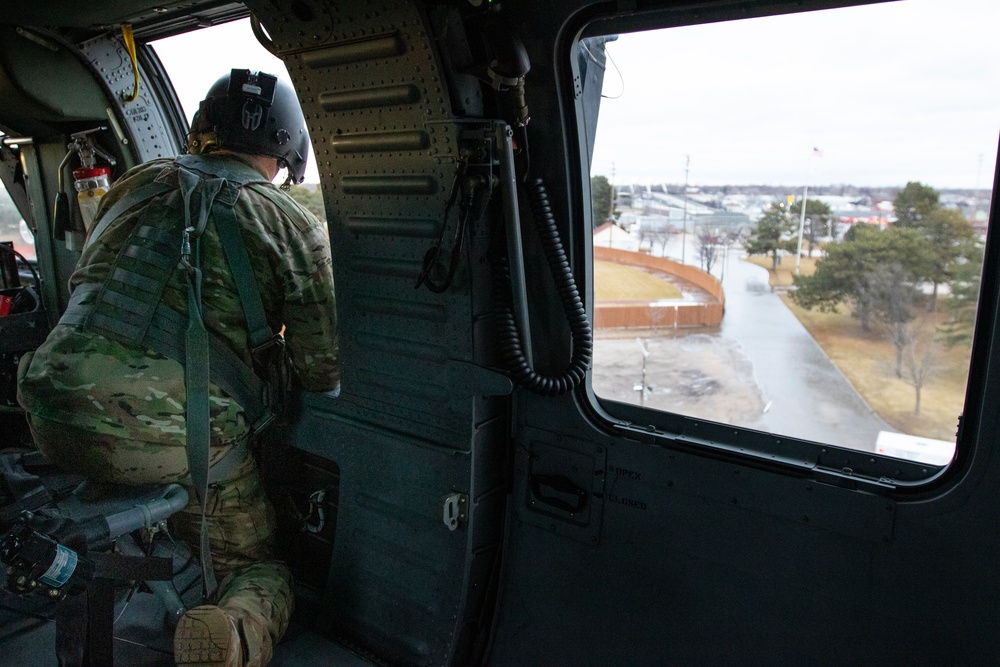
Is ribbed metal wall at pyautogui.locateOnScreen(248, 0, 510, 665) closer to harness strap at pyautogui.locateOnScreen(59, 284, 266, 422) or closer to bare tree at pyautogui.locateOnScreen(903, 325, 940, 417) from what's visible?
harness strap at pyautogui.locateOnScreen(59, 284, 266, 422)

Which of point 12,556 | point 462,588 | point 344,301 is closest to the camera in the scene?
point 12,556

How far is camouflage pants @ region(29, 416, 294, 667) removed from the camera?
2.32 meters

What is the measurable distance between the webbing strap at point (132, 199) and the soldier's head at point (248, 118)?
29 centimetres

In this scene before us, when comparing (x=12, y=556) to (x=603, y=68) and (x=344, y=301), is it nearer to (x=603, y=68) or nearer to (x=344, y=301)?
(x=344, y=301)

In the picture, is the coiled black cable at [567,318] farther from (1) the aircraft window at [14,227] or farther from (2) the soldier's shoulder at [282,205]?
(1) the aircraft window at [14,227]

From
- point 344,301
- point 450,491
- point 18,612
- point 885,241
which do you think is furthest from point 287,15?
point 18,612

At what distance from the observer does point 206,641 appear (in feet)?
7.04

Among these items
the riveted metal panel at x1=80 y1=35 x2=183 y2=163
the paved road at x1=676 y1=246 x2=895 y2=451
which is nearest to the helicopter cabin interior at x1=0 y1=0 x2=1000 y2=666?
the paved road at x1=676 y1=246 x2=895 y2=451

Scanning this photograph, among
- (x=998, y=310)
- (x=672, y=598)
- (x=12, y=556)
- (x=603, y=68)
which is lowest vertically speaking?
(x=672, y=598)

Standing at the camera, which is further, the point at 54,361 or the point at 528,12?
the point at 54,361

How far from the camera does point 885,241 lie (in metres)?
1.66

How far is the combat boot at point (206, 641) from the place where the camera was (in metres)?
2.14

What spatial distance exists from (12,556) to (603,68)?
2.18m

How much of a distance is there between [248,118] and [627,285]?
154 cm
